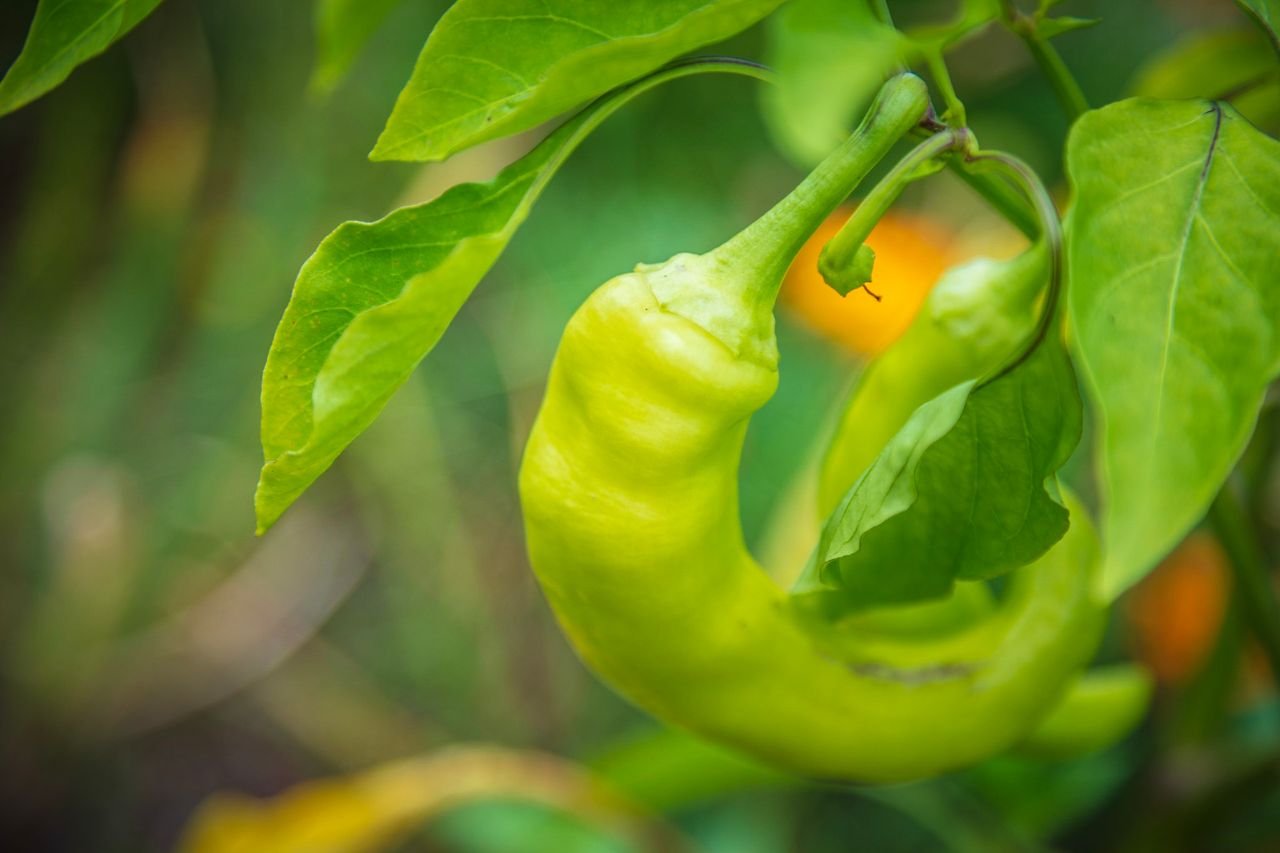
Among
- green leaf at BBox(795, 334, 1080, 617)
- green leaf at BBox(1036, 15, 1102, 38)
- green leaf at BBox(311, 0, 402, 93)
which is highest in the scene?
green leaf at BBox(311, 0, 402, 93)

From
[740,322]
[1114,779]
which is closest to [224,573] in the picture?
[1114,779]

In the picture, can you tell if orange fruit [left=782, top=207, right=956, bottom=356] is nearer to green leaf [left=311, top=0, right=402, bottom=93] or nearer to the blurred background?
the blurred background

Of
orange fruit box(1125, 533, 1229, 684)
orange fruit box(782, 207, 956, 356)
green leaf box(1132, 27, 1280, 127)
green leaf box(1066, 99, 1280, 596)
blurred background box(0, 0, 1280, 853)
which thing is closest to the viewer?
green leaf box(1066, 99, 1280, 596)

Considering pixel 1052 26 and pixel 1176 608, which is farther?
pixel 1176 608

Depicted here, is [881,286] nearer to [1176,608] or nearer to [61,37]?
[1176,608]

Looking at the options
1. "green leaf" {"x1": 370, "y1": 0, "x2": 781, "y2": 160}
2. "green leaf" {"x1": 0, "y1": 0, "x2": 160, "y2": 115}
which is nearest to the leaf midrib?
"green leaf" {"x1": 370, "y1": 0, "x2": 781, "y2": 160}

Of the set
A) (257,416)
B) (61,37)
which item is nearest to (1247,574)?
(61,37)

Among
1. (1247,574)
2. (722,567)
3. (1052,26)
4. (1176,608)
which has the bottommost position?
(1176,608)

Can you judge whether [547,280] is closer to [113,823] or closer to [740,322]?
[113,823]
